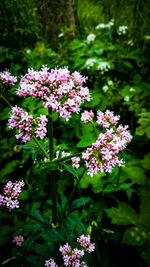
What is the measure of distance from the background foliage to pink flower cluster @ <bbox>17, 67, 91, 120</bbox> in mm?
339

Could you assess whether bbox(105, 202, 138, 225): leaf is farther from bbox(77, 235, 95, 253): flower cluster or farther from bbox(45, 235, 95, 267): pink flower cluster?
bbox(45, 235, 95, 267): pink flower cluster

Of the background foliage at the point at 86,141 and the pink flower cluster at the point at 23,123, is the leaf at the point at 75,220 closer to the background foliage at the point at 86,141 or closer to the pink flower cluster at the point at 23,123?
the background foliage at the point at 86,141

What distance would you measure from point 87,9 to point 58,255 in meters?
6.16

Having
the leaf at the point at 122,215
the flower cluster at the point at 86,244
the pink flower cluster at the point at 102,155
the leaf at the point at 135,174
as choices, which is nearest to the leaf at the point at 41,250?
the flower cluster at the point at 86,244

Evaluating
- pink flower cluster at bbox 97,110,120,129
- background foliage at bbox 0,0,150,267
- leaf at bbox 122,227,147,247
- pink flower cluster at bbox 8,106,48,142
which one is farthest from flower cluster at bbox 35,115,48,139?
leaf at bbox 122,227,147,247

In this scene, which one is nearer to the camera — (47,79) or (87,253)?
(47,79)

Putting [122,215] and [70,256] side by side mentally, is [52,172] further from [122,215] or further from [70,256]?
→ [122,215]

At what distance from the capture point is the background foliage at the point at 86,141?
6.49ft

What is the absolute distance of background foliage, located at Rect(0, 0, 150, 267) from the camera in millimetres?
1979

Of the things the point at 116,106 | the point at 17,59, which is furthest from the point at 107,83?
the point at 17,59

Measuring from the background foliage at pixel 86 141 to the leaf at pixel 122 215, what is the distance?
10 mm

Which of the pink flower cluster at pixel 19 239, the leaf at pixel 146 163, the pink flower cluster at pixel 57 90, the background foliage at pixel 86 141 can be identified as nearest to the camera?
the pink flower cluster at pixel 57 90

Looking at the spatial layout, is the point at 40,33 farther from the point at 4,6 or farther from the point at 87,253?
the point at 87,253

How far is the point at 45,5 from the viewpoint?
15.7ft
